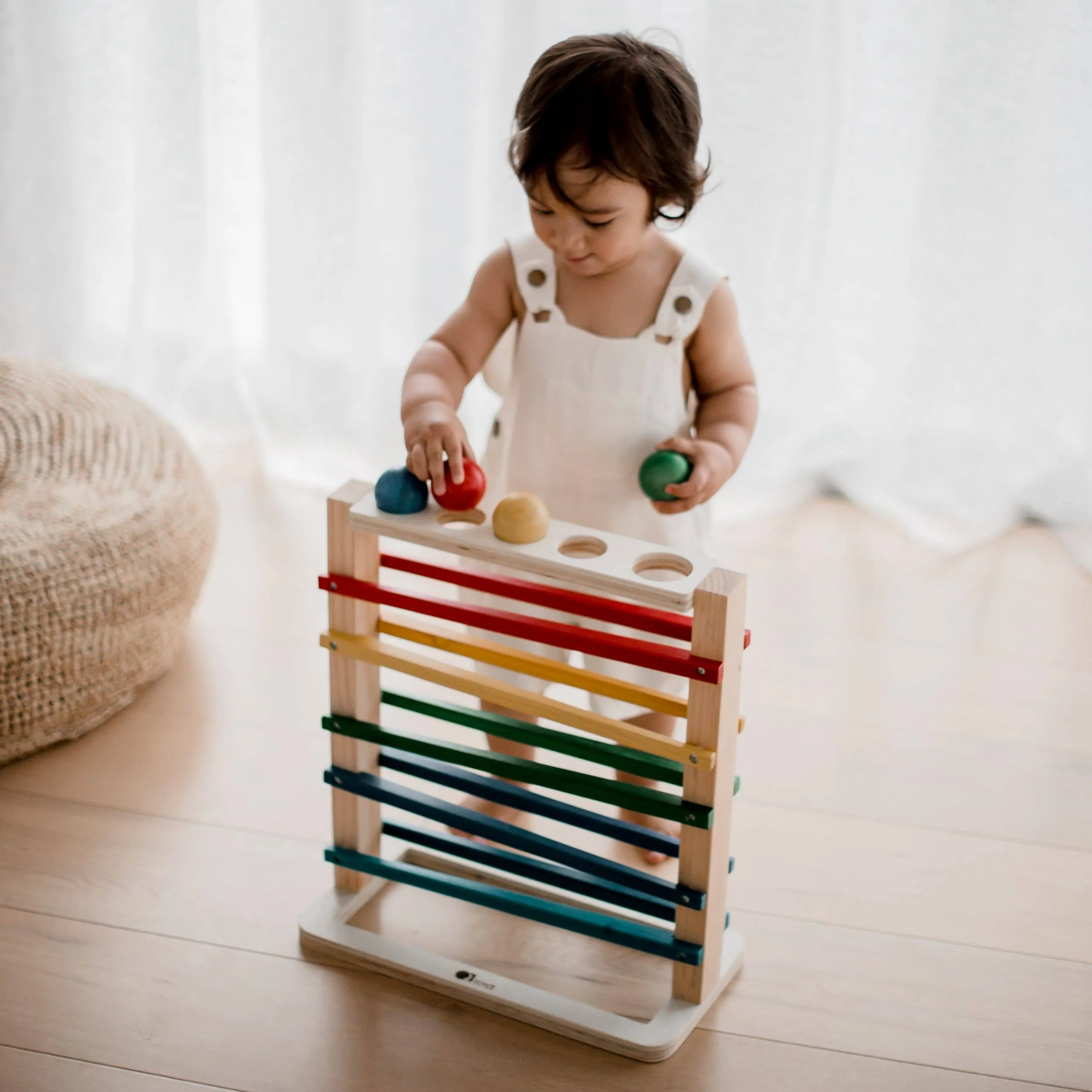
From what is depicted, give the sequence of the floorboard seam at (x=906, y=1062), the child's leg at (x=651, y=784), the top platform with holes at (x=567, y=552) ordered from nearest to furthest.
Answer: the top platform with holes at (x=567, y=552)
the floorboard seam at (x=906, y=1062)
the child's leg at (x=651, y=784)

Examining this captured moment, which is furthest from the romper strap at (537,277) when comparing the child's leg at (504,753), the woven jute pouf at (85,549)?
the woven jute pouf at (85,549)

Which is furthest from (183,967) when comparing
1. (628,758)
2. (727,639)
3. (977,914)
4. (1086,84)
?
(1086,84)

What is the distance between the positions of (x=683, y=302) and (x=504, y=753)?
0.45 meters

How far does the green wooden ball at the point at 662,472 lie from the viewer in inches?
41.3

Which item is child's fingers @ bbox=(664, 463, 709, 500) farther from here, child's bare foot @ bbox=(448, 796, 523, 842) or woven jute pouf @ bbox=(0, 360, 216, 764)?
woven jute pouf @ bbox=(0, 360, 216, 764)

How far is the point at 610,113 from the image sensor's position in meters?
0.95

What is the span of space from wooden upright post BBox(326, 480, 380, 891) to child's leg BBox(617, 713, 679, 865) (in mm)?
242

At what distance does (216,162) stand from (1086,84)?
117 centimetres

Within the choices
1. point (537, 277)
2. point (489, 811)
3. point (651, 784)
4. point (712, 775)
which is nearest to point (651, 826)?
point (651, 784)

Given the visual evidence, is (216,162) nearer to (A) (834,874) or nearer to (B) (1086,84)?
(B) (1086,84)

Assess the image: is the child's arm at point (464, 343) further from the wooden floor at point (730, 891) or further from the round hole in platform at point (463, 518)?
the wooden floor at point (730, 891)

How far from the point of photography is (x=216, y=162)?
189cm

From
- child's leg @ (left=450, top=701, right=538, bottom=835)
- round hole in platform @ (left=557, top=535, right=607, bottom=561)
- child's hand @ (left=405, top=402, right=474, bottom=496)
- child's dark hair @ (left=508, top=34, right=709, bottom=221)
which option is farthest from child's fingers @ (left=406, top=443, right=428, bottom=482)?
child's leg @ (left=450, top=701, right=538, bottom=835)

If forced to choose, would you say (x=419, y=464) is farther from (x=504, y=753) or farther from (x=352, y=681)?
(x=504, y=753)
